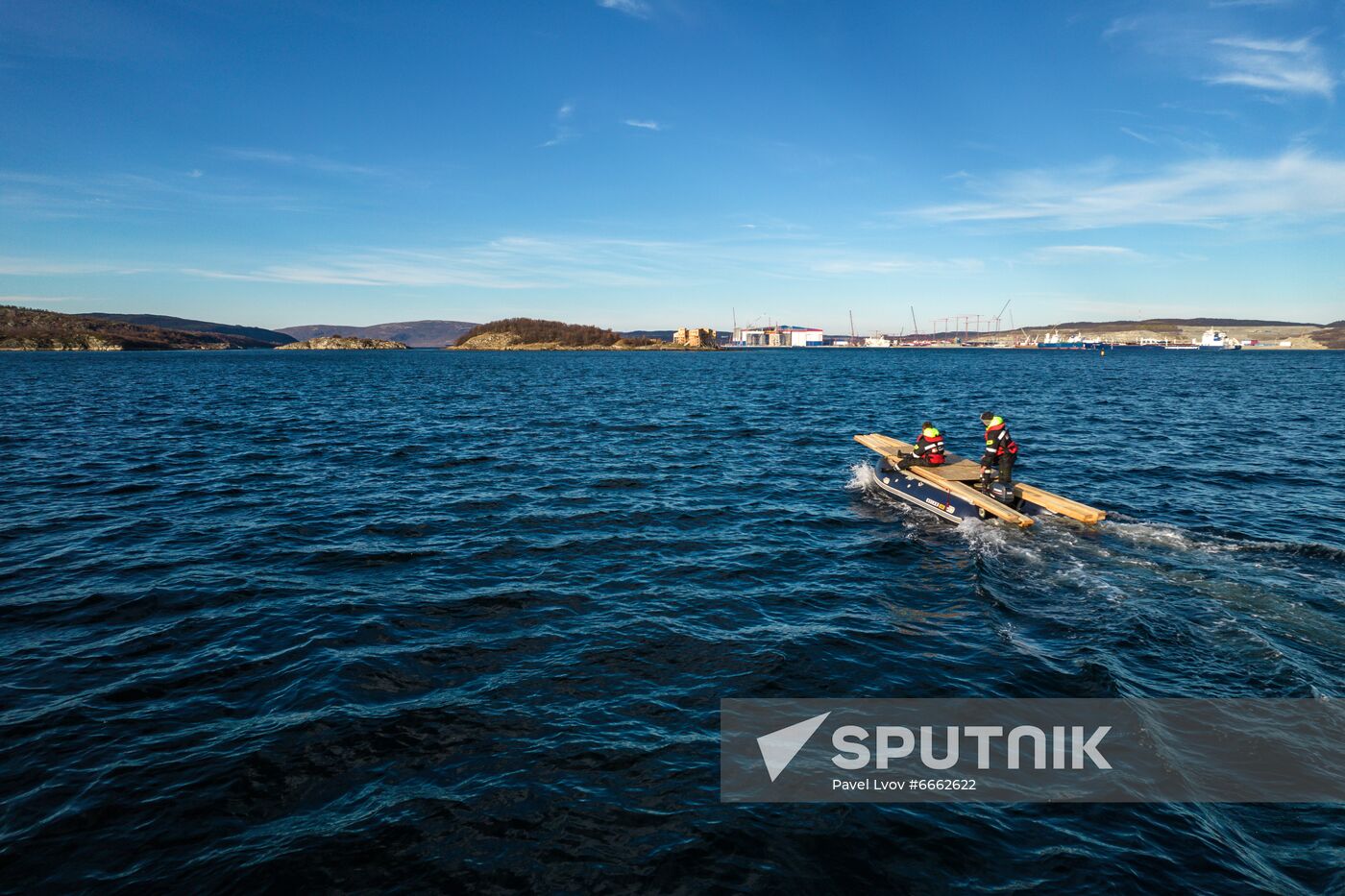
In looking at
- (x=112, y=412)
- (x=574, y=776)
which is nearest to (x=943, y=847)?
(x=574, y=776)

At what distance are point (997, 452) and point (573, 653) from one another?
14.2 m

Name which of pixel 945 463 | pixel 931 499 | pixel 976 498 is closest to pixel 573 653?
pixel 976 498

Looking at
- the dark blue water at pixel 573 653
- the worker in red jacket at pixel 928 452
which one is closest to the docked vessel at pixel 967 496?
the worker in red jacket at pixel 928 452

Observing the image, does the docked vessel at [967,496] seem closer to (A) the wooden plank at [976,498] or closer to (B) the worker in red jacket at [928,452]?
(A) the wooden plank at [976,498]

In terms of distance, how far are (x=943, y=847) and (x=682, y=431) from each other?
2889 centimetres

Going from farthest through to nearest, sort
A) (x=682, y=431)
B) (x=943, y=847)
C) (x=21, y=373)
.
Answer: (x=21, y=373) → (x=682, y=431) → (x=943, y=847)

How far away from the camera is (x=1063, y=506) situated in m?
16.9

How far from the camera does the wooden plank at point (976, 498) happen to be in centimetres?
1650

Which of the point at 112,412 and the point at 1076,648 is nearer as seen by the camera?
the point at 1076,648

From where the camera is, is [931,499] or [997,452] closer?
[997,452]

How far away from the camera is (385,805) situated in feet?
22.9

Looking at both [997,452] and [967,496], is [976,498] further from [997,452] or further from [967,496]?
[997,452]

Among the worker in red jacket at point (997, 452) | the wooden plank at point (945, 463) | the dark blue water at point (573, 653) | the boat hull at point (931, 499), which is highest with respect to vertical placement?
the worker in red jacket at point (997, 452)

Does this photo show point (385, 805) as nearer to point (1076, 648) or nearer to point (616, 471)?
point (1076, 648)
